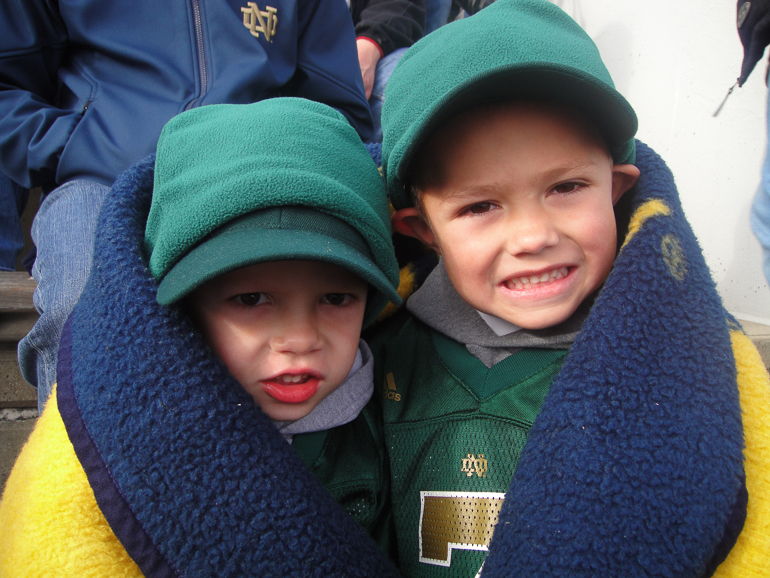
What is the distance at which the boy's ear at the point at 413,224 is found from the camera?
0.92 meters

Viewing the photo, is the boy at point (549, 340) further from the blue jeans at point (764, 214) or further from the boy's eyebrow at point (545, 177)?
the blue jeans at point (764, 214)

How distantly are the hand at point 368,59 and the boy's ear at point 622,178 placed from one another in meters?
1.08

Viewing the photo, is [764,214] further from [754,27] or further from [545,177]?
[545,177]

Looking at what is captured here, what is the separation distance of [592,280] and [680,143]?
4.49 ft

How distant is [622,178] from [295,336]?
0.60 m

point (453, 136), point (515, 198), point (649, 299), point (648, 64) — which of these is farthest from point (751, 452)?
point (648, 64)

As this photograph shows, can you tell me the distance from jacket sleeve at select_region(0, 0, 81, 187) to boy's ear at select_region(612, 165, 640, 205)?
3.49ft

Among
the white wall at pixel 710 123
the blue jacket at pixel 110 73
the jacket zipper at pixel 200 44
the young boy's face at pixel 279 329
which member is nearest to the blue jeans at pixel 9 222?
the blue jacket at pixel 110 73

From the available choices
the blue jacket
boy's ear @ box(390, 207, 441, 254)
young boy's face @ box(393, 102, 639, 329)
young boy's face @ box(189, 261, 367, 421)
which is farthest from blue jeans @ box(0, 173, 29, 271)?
young boy's face @ box(393, 102, 639, 329)

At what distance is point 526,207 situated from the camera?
0.75 metres

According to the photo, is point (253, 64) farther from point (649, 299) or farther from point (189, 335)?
point (649, 299)

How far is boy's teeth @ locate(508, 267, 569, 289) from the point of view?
0.77 meters

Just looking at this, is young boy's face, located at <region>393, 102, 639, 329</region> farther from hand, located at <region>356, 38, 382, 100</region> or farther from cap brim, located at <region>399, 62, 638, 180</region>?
hand, located at <region>356, 38, 382, 100</region>

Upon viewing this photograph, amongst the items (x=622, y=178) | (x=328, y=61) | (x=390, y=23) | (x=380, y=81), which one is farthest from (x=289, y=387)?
(x=390, y=23)
